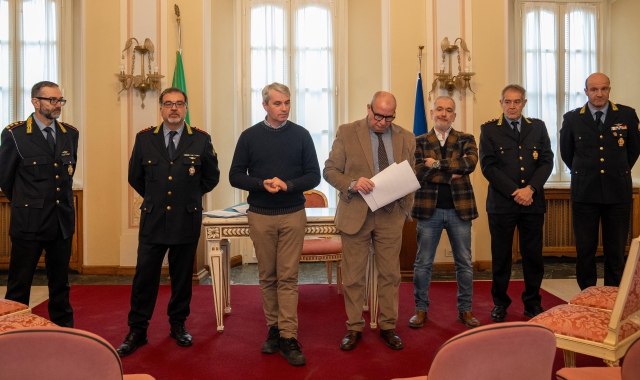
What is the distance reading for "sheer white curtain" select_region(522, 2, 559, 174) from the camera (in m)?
7.08

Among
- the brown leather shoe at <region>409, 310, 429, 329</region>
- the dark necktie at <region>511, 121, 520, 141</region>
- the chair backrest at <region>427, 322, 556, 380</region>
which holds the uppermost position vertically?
the dark necktie at <region>511, 121, 520, 141</region>

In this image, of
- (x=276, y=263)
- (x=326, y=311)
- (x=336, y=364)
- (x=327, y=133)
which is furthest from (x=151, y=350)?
(x=327, y=133)

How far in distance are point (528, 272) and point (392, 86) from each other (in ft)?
8.83

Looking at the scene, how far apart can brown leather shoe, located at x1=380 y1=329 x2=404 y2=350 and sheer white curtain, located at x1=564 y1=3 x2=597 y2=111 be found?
16.2 ft

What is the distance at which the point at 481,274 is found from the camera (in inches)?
229

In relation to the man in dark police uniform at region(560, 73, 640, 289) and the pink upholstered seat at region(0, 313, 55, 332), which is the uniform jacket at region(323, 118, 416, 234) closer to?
the man in dark police uniform at region(560, 73, 640, 289)

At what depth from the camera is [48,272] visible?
12.0ft

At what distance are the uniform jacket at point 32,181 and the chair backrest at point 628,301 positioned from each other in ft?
10.4

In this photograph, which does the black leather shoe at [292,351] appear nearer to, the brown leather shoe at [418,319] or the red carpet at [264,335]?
the red carpet at [264,335]

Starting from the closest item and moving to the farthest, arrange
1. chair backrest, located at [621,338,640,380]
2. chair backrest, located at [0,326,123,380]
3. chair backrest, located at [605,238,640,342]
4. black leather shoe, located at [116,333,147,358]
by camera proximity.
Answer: chair backrest, located at [0,326,123,380], chair backrest, located at [621,338,640,380], chair backrest, located at [605,238,640,342], black leather shoe, located at [116,333,147,358]

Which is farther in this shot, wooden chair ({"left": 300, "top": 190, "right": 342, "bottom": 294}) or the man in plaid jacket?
wooden chair ({"left": 300, "top": 190, "right": 342, "bottom": 294})

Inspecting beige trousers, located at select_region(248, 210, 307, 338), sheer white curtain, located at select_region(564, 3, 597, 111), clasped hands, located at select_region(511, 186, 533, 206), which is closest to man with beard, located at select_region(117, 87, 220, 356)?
beige trousers, located at select_region(248, 210, 307, 338)

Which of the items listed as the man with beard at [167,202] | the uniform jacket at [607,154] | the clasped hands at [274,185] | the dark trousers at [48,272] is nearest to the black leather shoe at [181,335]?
the man with beard at [167,202]

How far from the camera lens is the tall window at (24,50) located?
6.56 metres
